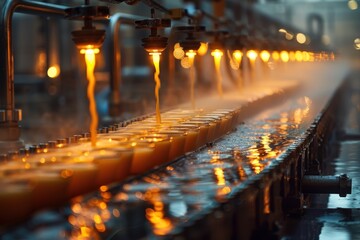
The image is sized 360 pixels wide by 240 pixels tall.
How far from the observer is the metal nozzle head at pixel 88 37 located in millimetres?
3803

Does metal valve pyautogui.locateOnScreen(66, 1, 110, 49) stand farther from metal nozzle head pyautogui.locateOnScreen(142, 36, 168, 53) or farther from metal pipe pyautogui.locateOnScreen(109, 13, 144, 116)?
metal pipe pyautogui.locateOnScreen(109, 13, 144, 116)

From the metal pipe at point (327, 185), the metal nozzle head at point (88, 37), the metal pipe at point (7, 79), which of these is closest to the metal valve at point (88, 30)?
the metal nozzle head at point (88, 37)

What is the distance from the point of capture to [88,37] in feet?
12.5

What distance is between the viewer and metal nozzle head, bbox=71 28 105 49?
150 inches

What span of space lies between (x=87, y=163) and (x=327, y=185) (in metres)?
2.41

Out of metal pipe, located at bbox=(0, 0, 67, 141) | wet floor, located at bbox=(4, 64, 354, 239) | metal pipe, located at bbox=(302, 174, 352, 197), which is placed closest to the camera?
wet floor, located at bbox=(4, 64, 354, 239)

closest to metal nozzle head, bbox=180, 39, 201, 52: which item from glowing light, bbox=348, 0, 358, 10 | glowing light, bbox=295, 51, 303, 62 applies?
glowing light, bbox=295, 51, 303, 62

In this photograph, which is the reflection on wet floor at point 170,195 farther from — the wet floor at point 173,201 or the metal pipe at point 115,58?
the metal pipe at point 115,58

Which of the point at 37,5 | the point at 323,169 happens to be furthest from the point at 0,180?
the point at 323,169

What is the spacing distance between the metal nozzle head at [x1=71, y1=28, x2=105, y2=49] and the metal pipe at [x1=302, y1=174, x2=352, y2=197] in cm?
214

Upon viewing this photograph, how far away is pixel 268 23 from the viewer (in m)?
24.2

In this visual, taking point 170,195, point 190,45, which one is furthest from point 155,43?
point 170,195

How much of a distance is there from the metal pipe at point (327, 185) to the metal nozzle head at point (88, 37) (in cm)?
214

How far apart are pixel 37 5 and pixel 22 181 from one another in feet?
8.52
